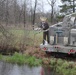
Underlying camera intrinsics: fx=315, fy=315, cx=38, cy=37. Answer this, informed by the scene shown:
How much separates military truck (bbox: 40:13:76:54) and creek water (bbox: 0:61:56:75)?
81.5 inches

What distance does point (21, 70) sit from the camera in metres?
13.4

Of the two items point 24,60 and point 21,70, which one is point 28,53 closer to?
point 24,60

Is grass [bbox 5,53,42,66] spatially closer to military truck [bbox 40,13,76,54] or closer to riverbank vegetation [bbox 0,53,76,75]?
riverbank vegetation [bbox 0,53,76,75]

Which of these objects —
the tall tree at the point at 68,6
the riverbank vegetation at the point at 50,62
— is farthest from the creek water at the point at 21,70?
the tall tree at the point at 68,6

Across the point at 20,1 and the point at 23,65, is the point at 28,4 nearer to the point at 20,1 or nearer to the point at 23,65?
the point at 20,1

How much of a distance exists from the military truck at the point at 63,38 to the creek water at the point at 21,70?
6.79ft

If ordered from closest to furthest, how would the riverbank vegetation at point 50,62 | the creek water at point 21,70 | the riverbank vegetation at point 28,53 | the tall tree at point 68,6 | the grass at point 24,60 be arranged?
1. the creek water at point 21,70
2. the riverbank vegetation at point 50,62
3. the riverbank vegetation at point 28,53
4. the grass at point 24,60
5. the tall tree at point 68,6

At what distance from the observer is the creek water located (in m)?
12.7

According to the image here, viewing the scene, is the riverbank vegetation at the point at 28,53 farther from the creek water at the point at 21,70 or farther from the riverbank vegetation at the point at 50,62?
the creek water at the point at 21,70

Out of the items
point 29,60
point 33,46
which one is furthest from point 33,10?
point 29,60

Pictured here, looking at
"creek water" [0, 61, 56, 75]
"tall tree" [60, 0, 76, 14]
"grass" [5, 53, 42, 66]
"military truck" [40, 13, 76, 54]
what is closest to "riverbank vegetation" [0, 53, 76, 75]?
"grass" [5, 53, 42, 66]

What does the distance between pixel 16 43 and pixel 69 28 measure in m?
4.14

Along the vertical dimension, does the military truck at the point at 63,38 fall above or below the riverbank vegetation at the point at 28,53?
above

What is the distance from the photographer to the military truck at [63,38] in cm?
1561
